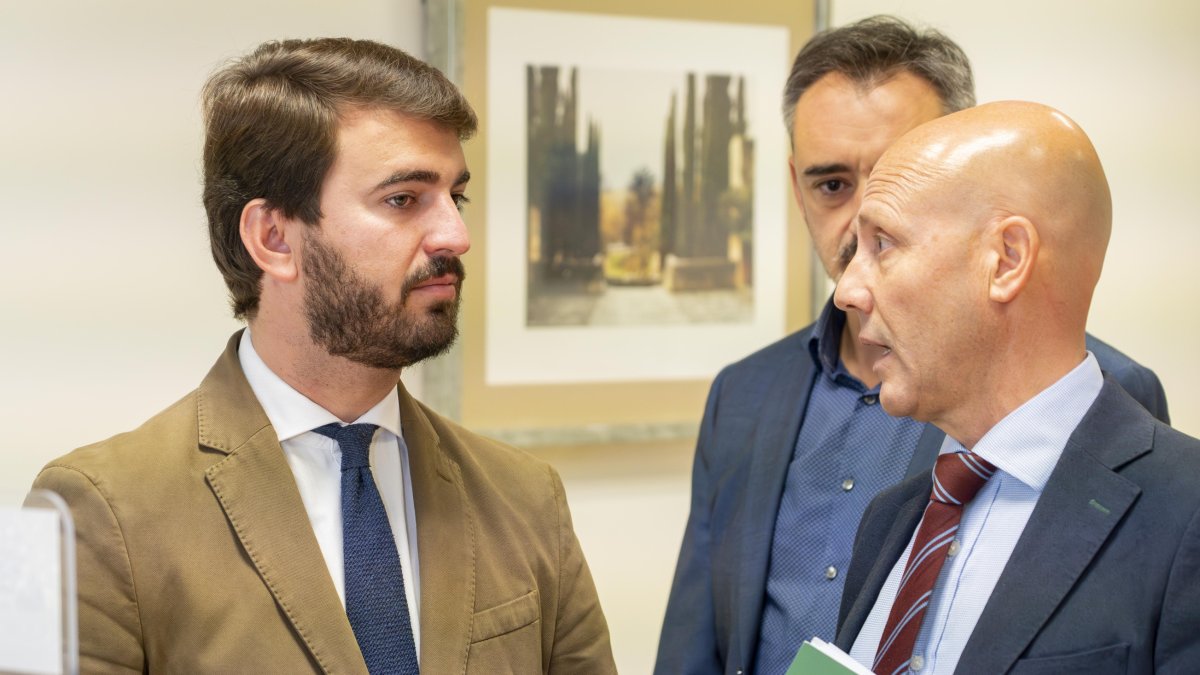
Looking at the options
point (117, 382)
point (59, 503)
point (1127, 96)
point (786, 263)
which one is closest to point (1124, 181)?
point (1127, 96)

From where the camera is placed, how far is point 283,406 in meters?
1.91

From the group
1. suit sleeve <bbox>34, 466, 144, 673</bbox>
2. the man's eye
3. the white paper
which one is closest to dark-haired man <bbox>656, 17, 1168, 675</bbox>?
the man's eye

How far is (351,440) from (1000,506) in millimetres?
970

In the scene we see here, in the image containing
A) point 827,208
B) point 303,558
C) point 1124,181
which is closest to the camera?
point 303,558

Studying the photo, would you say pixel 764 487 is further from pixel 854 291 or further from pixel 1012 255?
pixel 1012 255

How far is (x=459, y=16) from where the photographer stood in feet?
10.3

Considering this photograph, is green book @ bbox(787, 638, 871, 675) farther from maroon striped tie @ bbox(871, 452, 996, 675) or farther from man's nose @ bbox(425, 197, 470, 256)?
man's nose @ bbox(425, 197, 470, 256)

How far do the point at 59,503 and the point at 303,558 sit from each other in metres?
0.73

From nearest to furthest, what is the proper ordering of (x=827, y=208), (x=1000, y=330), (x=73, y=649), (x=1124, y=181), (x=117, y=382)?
(x=73, y=649)
(x=1000, y=330)
(x=827, y=208)
(x=117, y=382)
(x=1124, y=181)

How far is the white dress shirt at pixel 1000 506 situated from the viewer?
159cm

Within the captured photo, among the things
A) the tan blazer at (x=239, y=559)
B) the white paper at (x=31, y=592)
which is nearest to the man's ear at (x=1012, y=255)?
the tan blazer at (x=239, y=559)

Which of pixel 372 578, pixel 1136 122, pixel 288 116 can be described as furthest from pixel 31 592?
pixel 1136 122

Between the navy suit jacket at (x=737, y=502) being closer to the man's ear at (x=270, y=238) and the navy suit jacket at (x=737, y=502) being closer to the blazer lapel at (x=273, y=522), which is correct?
the blazer lapel at (x=273, y=522)

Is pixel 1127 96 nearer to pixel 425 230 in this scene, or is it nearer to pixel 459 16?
pixel 459 16
